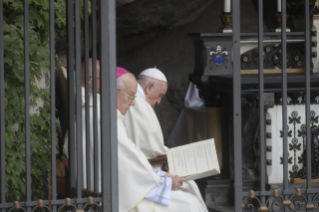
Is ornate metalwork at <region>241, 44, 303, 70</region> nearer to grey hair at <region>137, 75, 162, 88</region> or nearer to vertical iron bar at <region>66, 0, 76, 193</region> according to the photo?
grey hair at <region>137, 75, 162, 88</region>

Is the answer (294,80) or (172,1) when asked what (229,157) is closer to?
(294,80)

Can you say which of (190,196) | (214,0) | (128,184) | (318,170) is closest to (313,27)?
(318,170)

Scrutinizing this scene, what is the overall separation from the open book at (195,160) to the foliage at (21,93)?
3.18 feet

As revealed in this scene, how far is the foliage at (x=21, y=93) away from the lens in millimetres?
3719

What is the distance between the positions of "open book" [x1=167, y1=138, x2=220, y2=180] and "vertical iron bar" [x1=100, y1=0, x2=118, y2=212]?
0.82 metres

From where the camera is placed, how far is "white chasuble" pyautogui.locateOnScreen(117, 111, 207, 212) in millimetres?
3742

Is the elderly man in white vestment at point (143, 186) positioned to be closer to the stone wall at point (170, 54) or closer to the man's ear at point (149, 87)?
the man's ear at point (149, 87)

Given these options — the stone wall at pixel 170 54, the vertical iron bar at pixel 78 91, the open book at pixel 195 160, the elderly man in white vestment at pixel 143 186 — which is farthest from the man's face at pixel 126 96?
the stone wall at pixel 170 54

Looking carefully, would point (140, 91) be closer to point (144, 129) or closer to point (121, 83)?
point (144, 129)

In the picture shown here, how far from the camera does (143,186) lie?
12.4ft

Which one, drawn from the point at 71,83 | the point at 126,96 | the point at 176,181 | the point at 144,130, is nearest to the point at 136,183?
the point at 176,181

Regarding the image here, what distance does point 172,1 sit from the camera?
7.53 metres

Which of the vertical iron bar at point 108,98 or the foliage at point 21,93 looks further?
the foliage at point 21,93

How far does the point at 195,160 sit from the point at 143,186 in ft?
1.19
